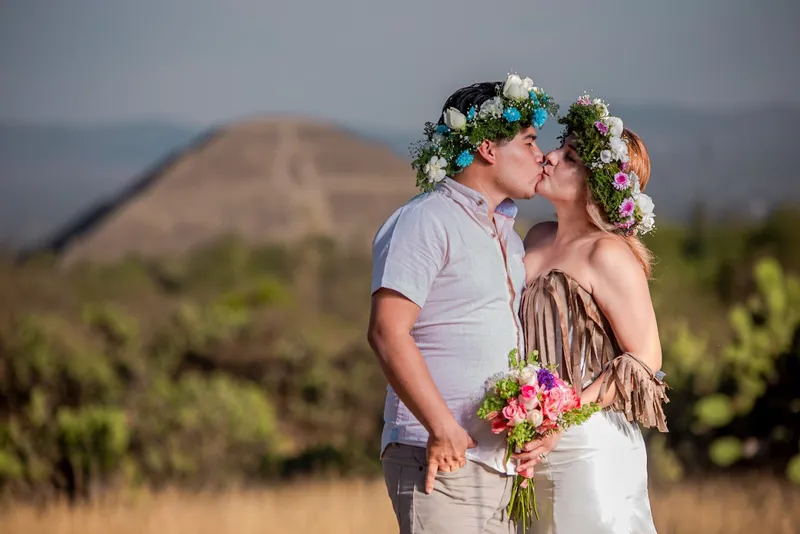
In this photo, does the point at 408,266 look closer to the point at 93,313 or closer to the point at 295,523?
the point at 295,523

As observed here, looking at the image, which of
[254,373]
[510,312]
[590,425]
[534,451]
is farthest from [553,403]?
[254,373]

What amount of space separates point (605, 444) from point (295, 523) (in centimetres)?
335

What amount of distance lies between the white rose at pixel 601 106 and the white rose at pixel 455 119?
470 mm

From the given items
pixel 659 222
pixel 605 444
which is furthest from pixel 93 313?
pixel 605 444

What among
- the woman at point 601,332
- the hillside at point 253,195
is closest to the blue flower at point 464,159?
the woman at point 601,332

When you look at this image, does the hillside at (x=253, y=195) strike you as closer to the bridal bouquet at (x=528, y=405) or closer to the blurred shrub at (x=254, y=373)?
the blurred shrub at (x=254, y=373)

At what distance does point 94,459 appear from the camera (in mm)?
8156

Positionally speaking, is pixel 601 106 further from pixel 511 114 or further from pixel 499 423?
pixel 499 423

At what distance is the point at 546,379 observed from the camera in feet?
8.21

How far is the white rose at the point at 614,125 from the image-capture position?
9.48ft

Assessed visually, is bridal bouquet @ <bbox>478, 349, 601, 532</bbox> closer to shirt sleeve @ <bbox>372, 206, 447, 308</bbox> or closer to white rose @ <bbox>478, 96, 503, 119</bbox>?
shirt sleeve @ <bbox>372, 206, 447, 308</bbox>

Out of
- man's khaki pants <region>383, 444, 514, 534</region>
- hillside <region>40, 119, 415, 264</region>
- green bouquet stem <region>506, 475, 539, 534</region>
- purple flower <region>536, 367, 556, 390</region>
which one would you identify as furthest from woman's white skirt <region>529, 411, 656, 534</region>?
hillside <region>40, 119, 415, 264</region>

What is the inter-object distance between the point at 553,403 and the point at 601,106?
3.03ft

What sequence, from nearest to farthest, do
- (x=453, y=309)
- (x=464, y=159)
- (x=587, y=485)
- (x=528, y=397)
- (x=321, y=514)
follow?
(x=528, y=397) < (x=453, y=309) < (x=464, y=159) < (x=587, y=485) < (x=321, y=514)
